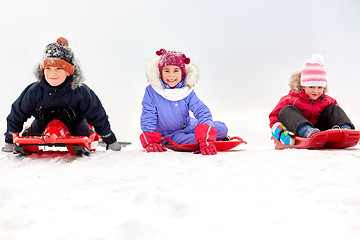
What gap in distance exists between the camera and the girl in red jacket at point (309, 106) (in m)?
3.19

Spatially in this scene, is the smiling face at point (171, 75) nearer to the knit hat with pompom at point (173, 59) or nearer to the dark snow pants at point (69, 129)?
the knit hat with pompom at point (173, 59)

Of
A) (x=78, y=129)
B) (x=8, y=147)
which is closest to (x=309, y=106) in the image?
(x=78, y=129)

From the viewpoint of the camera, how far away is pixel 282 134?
128 inches

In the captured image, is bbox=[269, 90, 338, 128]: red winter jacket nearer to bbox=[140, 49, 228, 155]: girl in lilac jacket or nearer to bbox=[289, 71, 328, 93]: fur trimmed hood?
bbox=[289, 71, 328, 93]: fur trimmed hood

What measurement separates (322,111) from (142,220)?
109 inches

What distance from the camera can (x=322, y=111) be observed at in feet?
11.0

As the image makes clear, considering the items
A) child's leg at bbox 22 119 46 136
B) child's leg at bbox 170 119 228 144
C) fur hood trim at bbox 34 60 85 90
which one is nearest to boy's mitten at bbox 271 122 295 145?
child's leg at bbox 170 119 228 144

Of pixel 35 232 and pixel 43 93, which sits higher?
pixel 43 93

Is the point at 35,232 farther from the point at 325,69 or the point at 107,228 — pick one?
the point at 325,69

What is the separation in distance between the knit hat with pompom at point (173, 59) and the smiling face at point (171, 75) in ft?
0.11

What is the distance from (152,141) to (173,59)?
29.6 inches

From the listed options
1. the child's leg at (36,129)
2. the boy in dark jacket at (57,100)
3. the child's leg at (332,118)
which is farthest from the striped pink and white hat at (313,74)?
the child's leg at (36,129)

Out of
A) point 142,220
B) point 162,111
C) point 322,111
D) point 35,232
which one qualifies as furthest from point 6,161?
point 322,111

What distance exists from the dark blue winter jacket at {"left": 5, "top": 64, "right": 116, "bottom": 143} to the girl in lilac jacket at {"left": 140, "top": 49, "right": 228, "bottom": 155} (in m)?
0.44
